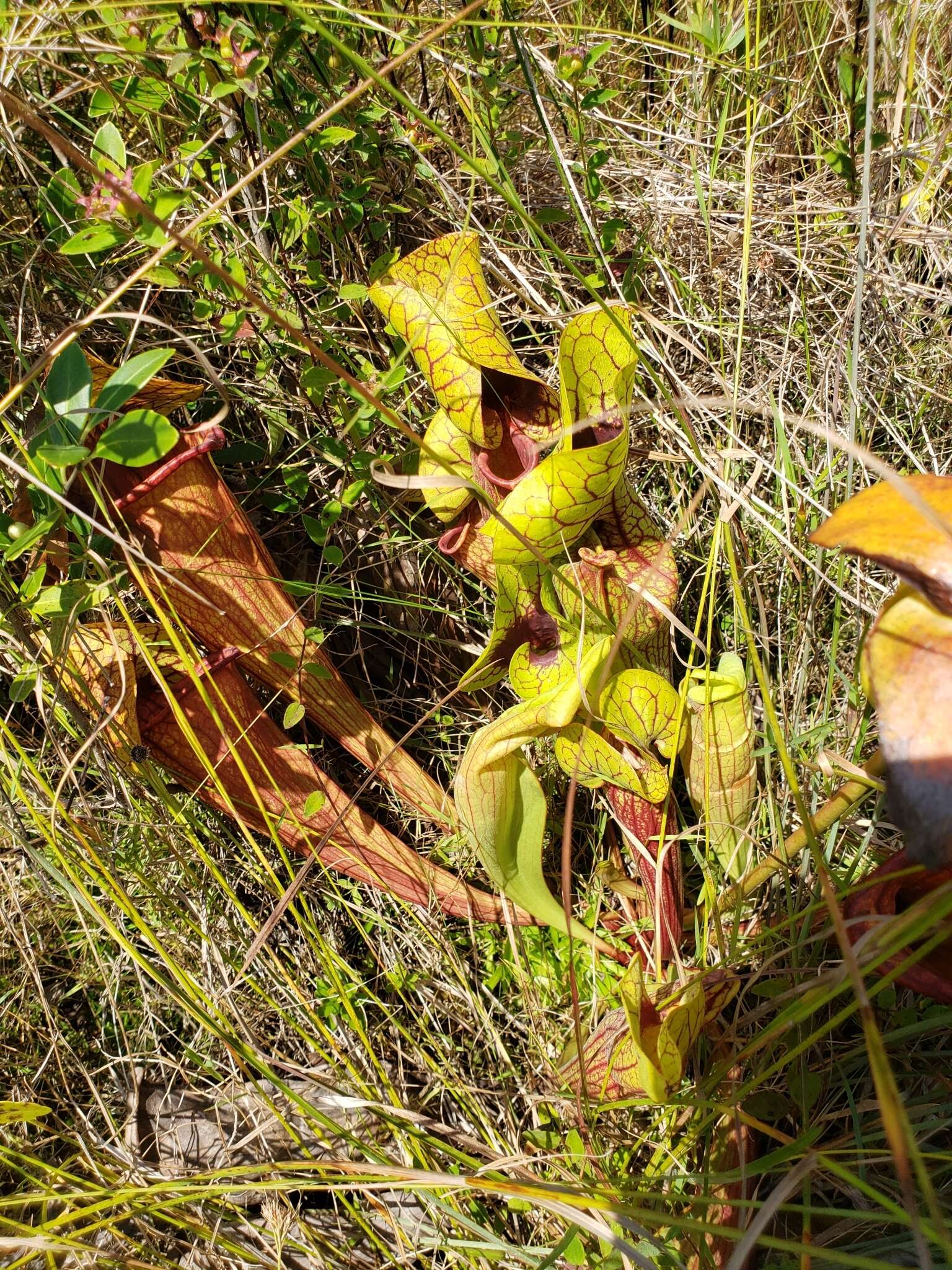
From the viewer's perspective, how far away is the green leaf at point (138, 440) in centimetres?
74

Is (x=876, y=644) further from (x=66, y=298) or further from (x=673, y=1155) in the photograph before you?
(x=66, y=298)

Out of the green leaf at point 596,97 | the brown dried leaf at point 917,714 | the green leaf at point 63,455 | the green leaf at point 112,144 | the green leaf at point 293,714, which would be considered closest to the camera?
the brown dried leaf at point 917,714

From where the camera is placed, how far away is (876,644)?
0.43m

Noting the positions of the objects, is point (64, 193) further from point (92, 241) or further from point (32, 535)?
point (32, 535)

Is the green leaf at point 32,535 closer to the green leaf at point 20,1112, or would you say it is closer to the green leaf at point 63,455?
the green leaf at point 63,455

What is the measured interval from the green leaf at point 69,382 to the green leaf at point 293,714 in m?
0.43

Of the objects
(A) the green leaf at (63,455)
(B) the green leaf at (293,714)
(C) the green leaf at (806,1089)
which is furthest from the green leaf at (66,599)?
(C) the green leaf at (806,1089)

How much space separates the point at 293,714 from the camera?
41.4 inches

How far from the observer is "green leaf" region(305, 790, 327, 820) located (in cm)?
110

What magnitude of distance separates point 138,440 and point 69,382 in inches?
4.1

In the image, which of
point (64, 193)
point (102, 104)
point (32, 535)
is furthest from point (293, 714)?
point (102, 104)

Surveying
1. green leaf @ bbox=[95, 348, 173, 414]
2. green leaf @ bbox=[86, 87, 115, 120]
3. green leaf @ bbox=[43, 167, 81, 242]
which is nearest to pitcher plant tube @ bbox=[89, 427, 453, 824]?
green leaf @ bbox=[95, 348, 173, 414]

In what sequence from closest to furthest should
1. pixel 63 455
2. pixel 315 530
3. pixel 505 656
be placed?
pixel 63 455 < pixel 505 656 < pixel 315 530

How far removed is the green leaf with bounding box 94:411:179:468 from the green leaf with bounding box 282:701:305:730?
0.40 m
